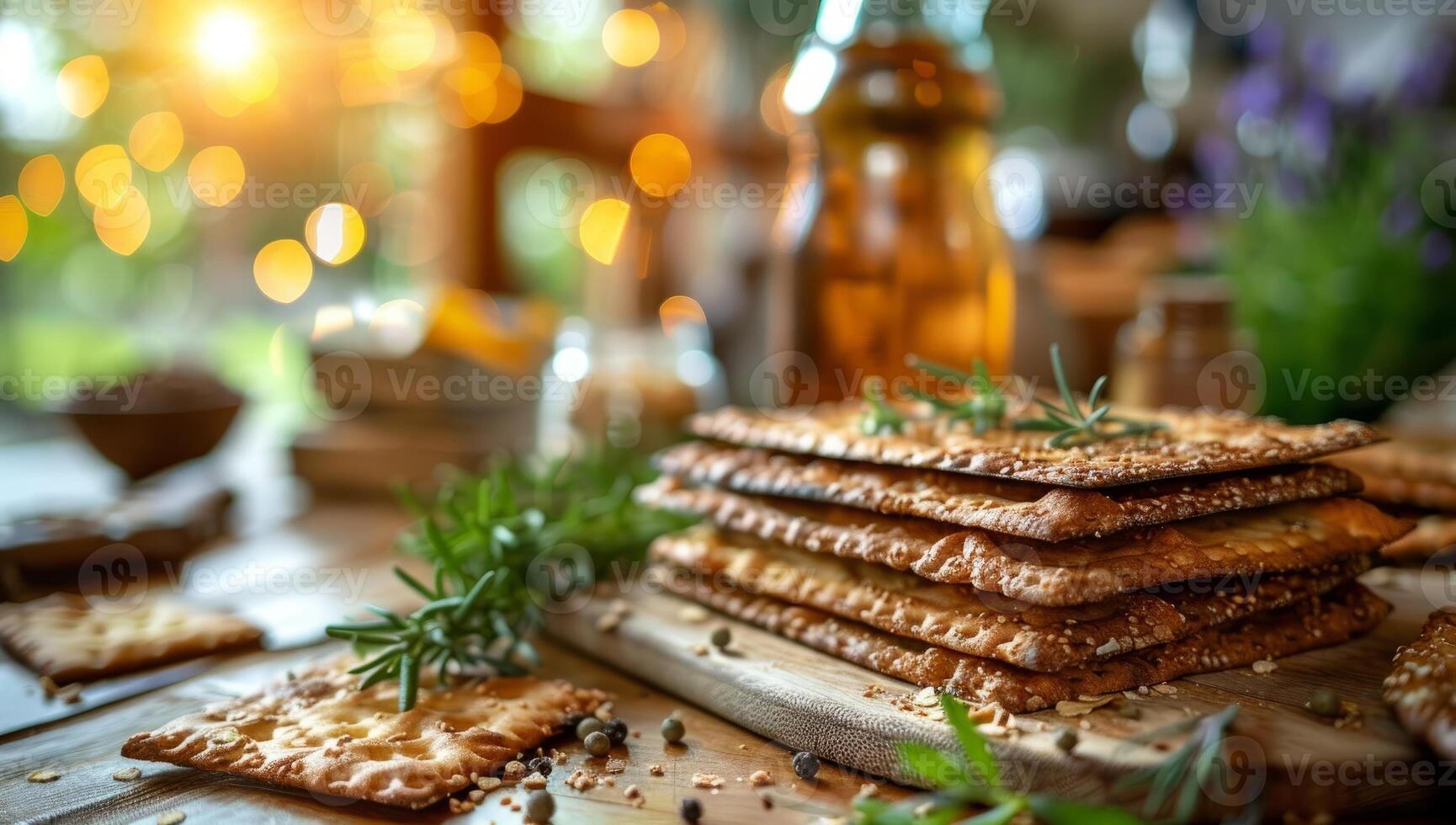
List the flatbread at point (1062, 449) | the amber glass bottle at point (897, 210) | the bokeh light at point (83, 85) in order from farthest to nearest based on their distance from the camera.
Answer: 1. the bokeh light at point (83, 85)
2. the amber glass bottle at point (897, 210)
3. the flatbread at point (1062, 449)

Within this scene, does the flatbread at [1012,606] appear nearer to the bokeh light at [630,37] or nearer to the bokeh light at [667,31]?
the bokeh light at [630,37]

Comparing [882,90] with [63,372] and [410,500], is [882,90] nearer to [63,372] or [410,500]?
[410,500]

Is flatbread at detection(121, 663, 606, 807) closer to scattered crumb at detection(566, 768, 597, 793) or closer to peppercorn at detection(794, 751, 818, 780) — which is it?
scattered crumb at detection(566, 768, 597, 793)

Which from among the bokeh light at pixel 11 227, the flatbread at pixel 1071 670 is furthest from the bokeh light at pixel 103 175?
the flatbread at pixel 1071 670

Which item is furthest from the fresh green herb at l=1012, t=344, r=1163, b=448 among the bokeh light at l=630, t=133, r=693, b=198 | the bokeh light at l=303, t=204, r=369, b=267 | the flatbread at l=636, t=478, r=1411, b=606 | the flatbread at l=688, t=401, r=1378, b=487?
the bokeh light at l=303, t=204, r=369, b=267

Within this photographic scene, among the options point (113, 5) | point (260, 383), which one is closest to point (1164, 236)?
point (113, 5)

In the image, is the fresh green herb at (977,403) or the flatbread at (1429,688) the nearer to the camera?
the flatbread at (1429,688)

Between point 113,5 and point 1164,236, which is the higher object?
point 113,5
